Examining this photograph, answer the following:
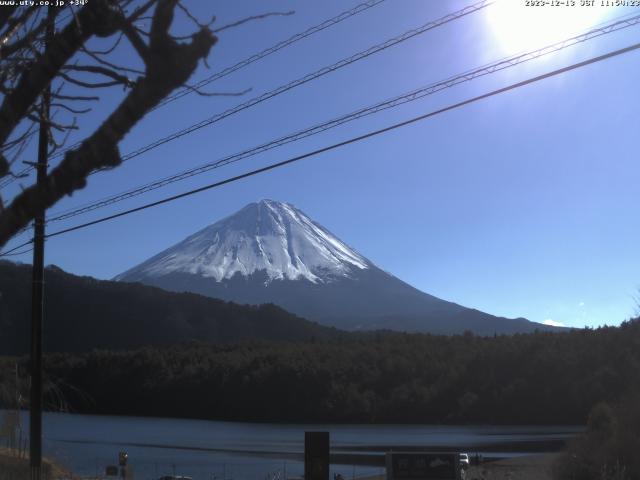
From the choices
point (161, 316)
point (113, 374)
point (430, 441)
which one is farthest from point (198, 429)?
point (161, 316)

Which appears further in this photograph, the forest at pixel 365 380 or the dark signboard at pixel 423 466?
the forest at pixel 365 380

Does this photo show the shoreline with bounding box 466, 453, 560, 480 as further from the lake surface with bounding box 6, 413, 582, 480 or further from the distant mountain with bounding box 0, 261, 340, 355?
the distant mountain with bounding box 0, 261, 340, 355

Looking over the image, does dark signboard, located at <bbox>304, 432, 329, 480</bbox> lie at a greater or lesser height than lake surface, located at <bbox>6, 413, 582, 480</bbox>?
greater

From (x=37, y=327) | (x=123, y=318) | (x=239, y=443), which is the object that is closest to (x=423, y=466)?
(x=37, y=327)

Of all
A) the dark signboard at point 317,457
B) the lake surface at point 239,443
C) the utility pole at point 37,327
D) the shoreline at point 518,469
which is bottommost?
the lake surface at point 239,443

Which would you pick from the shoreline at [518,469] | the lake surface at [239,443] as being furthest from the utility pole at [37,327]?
the shoreline at [518,469]

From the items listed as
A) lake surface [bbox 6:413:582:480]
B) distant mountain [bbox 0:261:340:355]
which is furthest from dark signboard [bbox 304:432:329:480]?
distant mountain [bbox 0:261:340:355]

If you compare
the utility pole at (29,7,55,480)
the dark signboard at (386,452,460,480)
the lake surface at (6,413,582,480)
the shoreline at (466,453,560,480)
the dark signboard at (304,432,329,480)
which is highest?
the utility pole at (29,7,55,480)

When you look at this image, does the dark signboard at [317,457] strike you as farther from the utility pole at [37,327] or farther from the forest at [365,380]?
the forest at [365,380]
